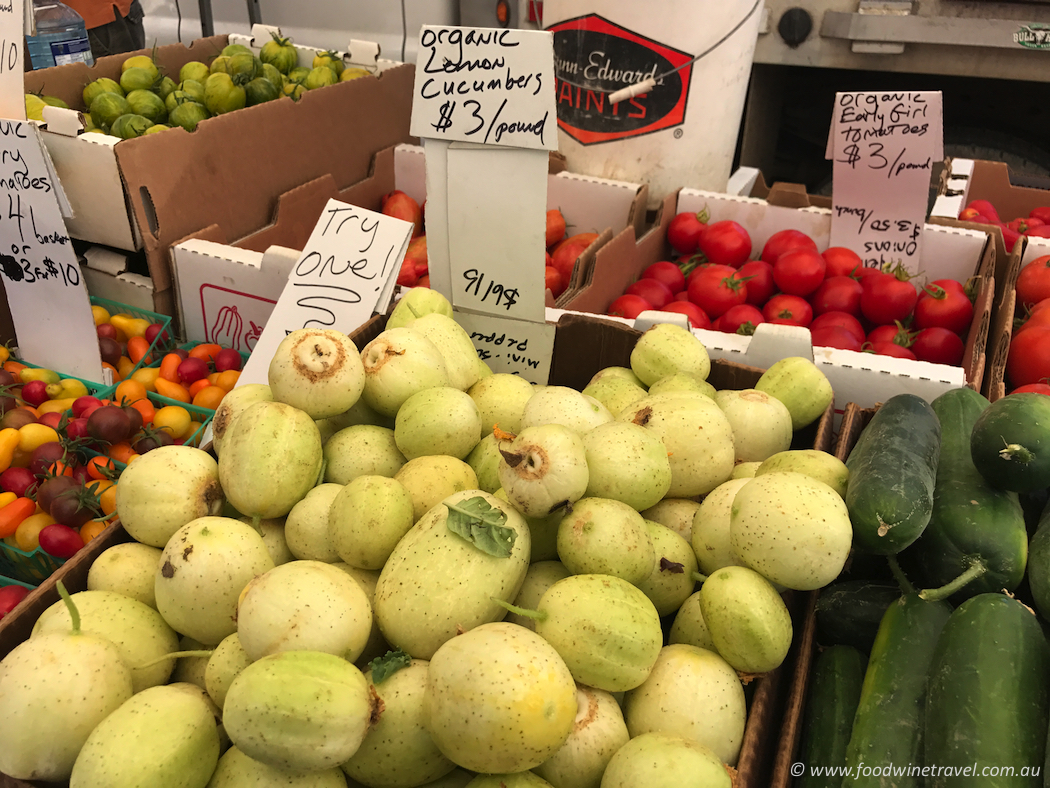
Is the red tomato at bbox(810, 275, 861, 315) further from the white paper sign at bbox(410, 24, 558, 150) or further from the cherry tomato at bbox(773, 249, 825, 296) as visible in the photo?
the white paper sign at bbox(410, 24, 558, 150)

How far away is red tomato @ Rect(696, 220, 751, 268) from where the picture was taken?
2365 mm

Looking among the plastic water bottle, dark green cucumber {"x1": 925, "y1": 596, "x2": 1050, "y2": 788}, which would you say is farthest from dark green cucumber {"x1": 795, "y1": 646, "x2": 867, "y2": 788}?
the plastic water bottle

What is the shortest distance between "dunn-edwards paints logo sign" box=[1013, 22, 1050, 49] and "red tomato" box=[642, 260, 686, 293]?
2190 mm

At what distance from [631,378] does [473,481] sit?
18.8 inches

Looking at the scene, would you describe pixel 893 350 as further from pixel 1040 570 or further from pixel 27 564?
pixel 27 564

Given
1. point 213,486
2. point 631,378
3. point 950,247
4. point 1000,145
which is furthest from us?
point 1000,145

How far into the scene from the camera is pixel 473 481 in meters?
1.11

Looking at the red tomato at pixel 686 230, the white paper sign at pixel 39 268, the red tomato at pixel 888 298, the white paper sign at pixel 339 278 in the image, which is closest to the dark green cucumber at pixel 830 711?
the white paper sign at pixel 339 278

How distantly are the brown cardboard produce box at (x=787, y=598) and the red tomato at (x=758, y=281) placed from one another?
82cm

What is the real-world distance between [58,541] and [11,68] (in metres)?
1.26

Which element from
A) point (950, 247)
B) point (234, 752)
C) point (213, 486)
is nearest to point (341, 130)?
point (213, 486)

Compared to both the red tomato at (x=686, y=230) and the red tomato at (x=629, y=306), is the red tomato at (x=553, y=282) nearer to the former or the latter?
the red tomato at (x=629, y=306)

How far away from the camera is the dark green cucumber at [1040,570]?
0.97m

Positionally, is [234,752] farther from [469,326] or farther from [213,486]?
[469,326]
